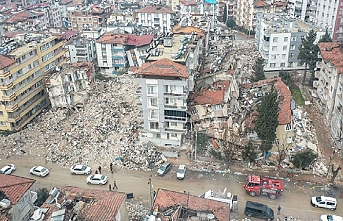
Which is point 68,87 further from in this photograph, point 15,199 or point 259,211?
point 259,211

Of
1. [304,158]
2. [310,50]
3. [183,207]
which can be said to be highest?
[310,50]

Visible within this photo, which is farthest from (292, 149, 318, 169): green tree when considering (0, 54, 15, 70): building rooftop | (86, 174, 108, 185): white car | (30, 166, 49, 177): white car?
(0, 54, 15, 70): building rooftop

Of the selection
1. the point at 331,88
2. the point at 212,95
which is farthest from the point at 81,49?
the point at 331,88

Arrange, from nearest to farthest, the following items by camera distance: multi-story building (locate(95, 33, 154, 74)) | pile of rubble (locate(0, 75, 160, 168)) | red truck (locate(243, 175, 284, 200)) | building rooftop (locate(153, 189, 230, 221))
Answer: building rooftop (locate(153, 189, 230, 221)) < red truck (locate(243, 175, 284, 200)) < pile of rubble (locate(0, 75, 160, 168)) < multi-story building (locate(95, 33, 154, 74))

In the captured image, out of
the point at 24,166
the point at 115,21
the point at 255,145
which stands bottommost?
the point at 24,166

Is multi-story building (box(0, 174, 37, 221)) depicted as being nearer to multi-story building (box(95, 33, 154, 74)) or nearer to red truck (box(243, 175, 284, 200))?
red truck (box(243, 175, 284, 200))

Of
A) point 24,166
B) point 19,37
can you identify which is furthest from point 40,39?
point 24,166

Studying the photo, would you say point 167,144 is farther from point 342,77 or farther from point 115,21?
point 115,21
